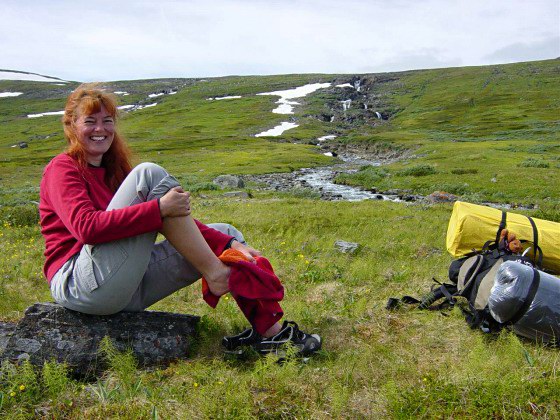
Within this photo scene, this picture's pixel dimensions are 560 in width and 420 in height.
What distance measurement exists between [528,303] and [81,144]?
430cm

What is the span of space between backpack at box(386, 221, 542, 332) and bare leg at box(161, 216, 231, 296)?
7.36ft

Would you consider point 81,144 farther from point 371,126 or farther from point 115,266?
point 371,126

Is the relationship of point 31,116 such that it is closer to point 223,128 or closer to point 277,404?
point 223,128

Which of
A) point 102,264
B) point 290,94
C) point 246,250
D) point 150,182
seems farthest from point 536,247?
point 290,94

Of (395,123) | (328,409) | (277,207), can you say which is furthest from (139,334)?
(395,123)

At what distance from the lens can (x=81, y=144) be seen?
407 centimetres

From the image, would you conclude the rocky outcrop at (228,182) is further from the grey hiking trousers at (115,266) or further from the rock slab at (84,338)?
the grey hiking trousers at (115,266)

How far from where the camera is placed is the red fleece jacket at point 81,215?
3.38m

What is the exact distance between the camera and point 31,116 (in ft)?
420

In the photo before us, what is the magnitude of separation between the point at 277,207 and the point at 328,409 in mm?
13310

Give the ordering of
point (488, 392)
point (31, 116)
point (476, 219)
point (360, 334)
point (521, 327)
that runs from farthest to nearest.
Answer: point (31, 116) < point (476, 219) < point (360, 334) < point (521, 327) < point (488, 392)

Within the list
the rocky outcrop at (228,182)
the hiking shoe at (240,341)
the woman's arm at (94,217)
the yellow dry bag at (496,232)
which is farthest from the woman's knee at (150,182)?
the rocky outcrop at (228,182)

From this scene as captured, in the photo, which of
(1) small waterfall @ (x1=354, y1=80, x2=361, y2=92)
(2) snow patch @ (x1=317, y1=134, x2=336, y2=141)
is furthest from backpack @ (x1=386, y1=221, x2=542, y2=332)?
(1) small waterfall @ (x1=354, y1=80, x2=361, y2=92)

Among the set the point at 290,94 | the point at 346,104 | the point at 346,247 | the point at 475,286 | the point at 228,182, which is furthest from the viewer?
the point at 290,94
